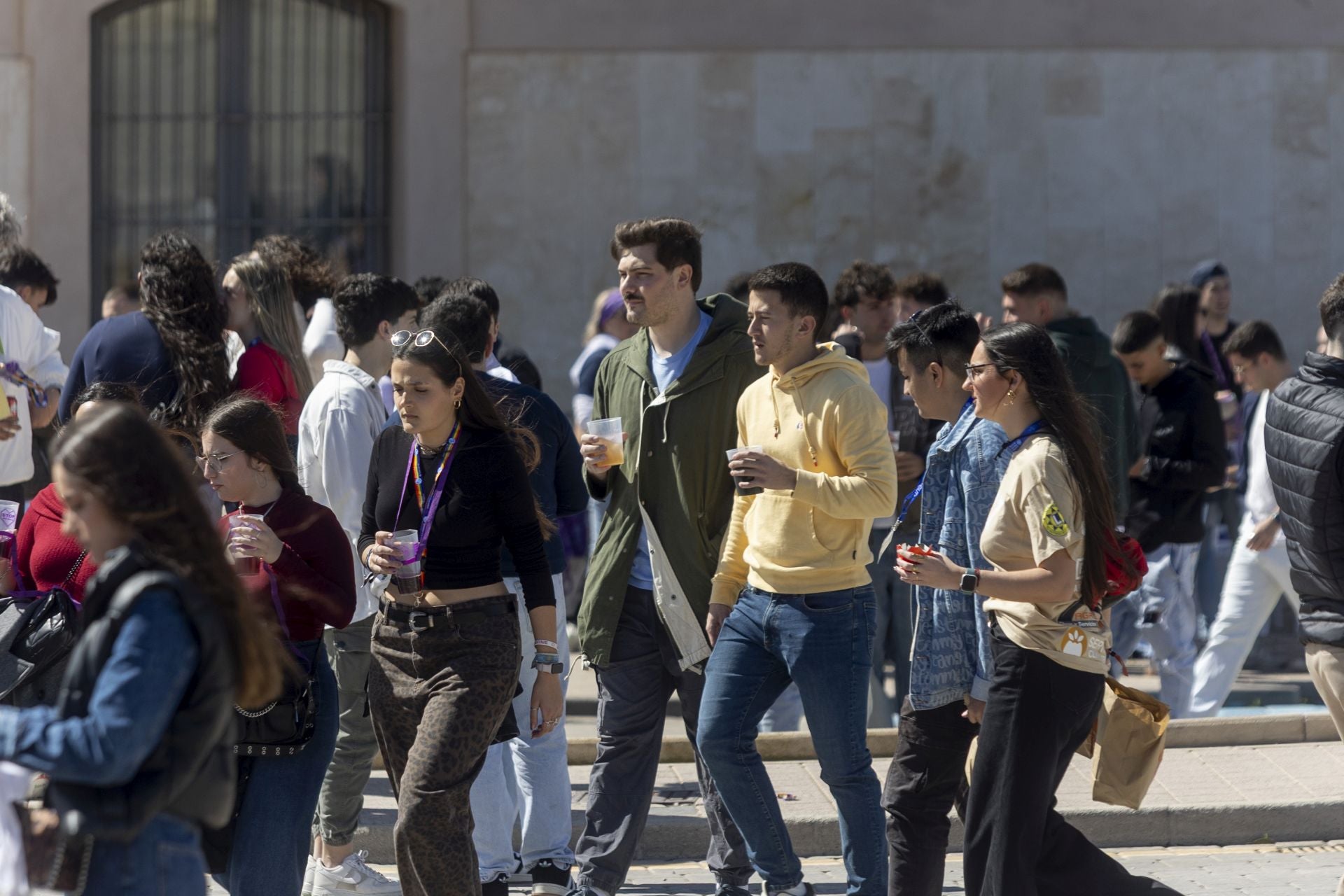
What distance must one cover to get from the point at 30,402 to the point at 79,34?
6.00m

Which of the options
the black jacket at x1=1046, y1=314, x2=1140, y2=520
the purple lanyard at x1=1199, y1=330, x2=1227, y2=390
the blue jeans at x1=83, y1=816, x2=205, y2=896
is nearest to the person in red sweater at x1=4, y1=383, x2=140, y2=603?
the blue jeans at x1=83, y1=816, x2=205, y2=896

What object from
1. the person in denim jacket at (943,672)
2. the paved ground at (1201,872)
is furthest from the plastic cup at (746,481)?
the paved ground at (1201,872)

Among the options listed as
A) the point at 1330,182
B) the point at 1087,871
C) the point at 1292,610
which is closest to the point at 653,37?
the point at 1330,182

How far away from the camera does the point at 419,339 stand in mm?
5043

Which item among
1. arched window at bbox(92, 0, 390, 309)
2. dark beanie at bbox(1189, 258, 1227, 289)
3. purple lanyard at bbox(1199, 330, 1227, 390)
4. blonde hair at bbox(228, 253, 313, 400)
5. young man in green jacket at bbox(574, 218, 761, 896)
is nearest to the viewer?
young man in green jacket at bbox(574, 218, 761, 896)

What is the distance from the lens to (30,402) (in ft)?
23.7

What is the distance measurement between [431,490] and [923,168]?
8.36 meters

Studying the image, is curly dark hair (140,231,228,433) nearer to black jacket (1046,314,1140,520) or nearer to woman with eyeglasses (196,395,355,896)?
woman with eyeglasses (196,395,355,896)

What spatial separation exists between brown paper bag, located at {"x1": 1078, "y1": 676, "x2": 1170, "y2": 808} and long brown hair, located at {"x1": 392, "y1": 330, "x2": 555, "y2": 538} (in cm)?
170

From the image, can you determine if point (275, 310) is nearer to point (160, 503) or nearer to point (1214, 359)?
point (160, 503)

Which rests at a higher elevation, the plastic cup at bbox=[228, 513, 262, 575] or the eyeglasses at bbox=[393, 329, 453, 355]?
the eyeglasses at bbox=[393, 329, 453, 355]

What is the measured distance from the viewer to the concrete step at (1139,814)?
6551mm

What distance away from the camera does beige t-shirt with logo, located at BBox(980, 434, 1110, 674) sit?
4.55 metres

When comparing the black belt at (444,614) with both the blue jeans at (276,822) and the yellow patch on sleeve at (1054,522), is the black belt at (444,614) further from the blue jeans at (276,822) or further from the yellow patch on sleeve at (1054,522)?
the yellow patch on sleeve at (1054,522)
